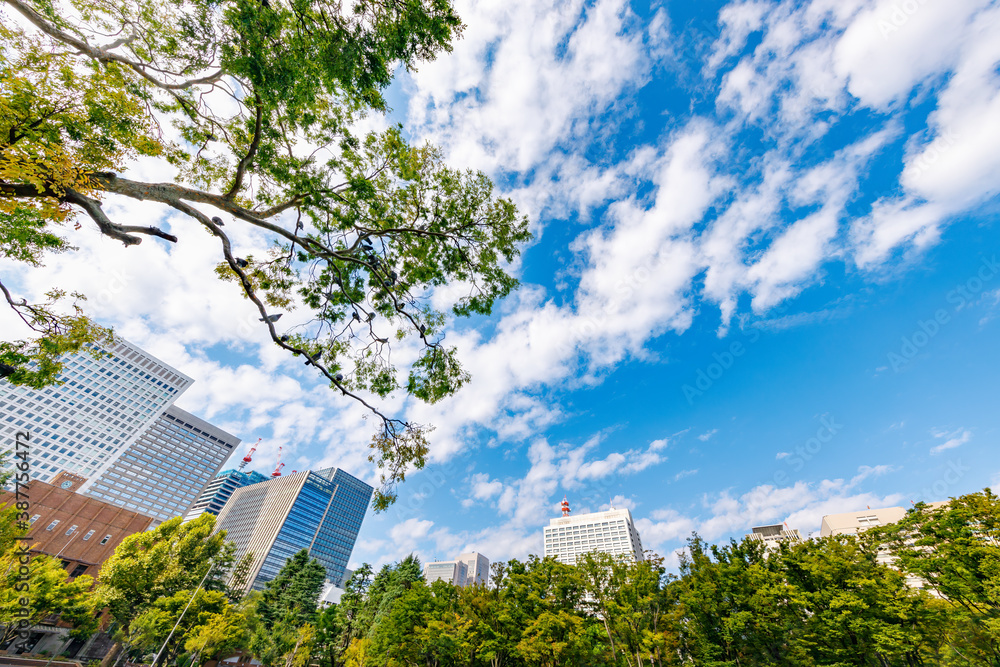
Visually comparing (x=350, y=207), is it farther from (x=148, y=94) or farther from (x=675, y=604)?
(x=675, y=604)

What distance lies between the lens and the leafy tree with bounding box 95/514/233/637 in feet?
78.2

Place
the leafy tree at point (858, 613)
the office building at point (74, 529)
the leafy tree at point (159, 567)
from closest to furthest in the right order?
the leafy tree at point (858, 613) → the leafy tree at point (159, 567) → the office building at point (74, 529)

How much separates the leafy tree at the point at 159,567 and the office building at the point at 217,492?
388 feet

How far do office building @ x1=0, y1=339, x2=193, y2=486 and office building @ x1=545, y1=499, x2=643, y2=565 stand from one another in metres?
118

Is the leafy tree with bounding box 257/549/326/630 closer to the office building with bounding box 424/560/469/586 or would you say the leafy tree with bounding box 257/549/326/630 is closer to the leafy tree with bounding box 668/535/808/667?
the leafy tree with bounding box 668/535/808/667

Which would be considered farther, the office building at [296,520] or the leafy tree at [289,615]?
the office building at [296,520]

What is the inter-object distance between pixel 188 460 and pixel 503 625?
450 feet

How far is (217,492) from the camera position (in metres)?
122

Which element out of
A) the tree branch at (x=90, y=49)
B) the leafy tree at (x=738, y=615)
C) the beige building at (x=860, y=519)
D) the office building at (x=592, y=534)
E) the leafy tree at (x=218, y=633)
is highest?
the office building at (x=592, y=534)

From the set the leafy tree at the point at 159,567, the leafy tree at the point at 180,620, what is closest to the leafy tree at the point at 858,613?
the leafy tree at the point at 180,620

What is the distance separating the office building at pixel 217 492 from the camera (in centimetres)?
12030

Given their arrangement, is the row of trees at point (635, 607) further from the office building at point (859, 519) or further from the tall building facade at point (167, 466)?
the tall building facade at point (167, 466)

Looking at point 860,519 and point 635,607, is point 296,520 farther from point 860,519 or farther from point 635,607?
point 860,519

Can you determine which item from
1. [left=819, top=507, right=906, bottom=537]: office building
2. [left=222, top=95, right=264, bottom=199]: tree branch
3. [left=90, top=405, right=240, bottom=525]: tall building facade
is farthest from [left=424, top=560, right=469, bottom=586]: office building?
[left=222, top=95, right=264, bottom=199]: tree branch
